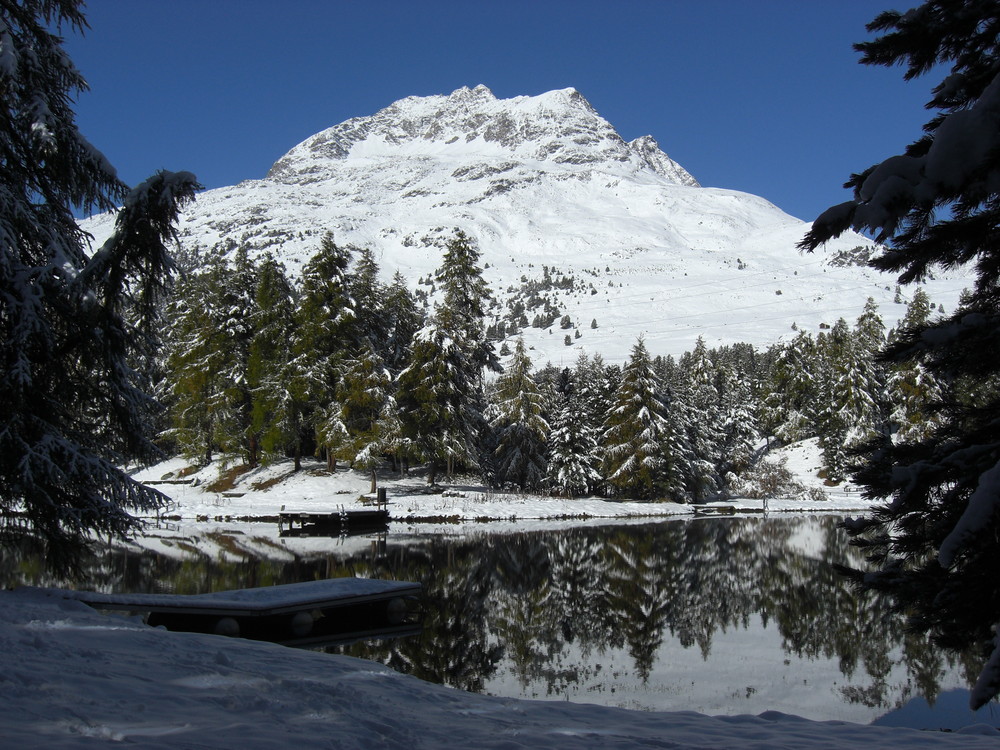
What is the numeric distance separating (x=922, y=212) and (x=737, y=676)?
9.63m

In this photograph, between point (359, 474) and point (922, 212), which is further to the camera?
point (359, 474)

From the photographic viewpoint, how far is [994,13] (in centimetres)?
501

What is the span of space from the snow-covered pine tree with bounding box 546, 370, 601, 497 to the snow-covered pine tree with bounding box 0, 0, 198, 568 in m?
38.7

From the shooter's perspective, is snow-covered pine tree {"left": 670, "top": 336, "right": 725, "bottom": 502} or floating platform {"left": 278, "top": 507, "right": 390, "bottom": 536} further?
snow-covered pine tree {"left": 670, "top": 336, "right": 725, "bottom": 502}

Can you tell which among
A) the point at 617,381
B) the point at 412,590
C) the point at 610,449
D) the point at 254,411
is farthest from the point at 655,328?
the point at 412,590

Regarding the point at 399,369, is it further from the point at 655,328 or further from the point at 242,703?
the point at 655,328

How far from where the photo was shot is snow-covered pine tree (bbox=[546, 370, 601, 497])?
48594mm

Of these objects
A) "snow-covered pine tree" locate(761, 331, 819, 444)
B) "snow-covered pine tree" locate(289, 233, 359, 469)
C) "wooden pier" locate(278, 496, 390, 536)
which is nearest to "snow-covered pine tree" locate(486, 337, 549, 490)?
"snow-covered pine tree" locate(289, 233, 359, 469)

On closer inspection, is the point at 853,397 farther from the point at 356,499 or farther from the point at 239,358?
the point at 239,358

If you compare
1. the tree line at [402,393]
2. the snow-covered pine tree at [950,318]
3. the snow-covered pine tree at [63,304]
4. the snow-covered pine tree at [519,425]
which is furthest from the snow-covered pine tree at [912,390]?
the snow-covered pine tree at [63,304]

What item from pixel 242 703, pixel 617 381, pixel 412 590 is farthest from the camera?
pixel 617 381

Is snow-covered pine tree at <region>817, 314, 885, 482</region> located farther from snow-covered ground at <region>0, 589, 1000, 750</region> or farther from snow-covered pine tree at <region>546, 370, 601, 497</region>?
snow-covered ground at <region>0, 589, 1000, 750</region>

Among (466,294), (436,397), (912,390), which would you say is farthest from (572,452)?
(912,390)

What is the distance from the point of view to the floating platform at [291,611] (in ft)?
41.7
